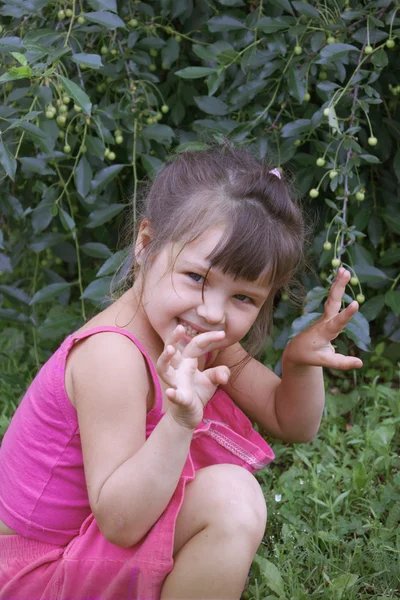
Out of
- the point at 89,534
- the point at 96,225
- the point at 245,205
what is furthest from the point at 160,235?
the point at 96,225

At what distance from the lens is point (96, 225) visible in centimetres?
234

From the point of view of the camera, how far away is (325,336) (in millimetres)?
1684

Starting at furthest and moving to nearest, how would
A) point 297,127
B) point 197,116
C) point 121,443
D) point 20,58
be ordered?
point 197,116 → point 297,127 → point 20,58 → point 121,443

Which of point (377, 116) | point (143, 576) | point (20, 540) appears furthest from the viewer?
point (377, 116)

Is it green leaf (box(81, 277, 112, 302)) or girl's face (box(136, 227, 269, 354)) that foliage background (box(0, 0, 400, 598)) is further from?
girl's face (box(136, 227, 269, 354))

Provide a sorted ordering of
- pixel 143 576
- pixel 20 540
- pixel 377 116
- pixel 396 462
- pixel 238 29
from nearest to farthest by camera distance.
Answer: pixel 143 576 → pixel 20 540 → pixel 396 462 → pixel 238 29 → pixel 377 116

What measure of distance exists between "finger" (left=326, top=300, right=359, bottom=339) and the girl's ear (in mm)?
375

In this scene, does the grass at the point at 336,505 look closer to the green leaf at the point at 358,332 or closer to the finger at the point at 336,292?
the green leaf at the point at 358,332

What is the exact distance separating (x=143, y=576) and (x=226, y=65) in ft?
4.15

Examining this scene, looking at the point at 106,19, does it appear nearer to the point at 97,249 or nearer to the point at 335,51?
the point at 335,51

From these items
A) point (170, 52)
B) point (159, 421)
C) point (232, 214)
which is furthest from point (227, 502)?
point (170, 52)

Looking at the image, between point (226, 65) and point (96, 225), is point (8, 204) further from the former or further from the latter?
point (226, 65)

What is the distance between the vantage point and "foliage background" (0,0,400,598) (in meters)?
1.93

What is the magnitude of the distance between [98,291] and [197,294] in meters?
0.72
